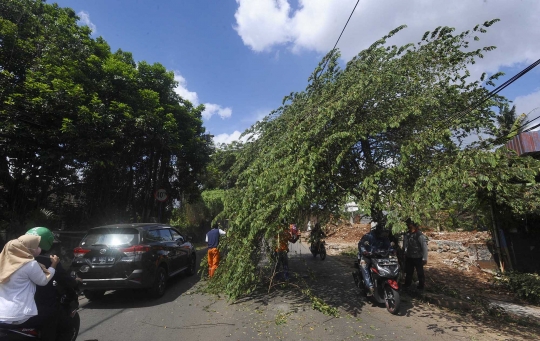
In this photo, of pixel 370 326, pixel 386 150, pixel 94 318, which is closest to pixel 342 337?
pixel 370 326

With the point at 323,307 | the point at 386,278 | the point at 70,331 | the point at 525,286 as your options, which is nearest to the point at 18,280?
the point at 70,331

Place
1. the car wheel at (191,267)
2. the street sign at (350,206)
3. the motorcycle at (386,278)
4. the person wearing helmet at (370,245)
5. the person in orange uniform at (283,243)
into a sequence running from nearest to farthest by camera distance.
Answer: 1. the motorcycle at (386,278)
2. the street sign at (350,206)
3. the person in orange uniform at (283,243)
4. the person wearing helmet at (370,245)
5. the car wheel at (191,267)

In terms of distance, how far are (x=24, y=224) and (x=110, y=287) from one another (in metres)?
6.96

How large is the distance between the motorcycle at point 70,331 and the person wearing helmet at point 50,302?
4 centimetres

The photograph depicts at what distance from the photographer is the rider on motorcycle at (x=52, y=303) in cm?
298

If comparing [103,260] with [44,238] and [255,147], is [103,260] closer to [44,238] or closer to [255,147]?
[44,238]

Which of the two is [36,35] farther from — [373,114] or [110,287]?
[373,114]

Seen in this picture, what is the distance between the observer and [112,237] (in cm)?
681

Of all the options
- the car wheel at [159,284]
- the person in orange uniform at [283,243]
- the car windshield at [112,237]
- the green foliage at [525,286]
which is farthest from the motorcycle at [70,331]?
the green foliage at [525,286]

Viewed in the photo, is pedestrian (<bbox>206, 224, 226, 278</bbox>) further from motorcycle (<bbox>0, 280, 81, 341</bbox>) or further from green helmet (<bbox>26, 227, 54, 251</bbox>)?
green helmet (<bbox>26, 227, 54, 251</bbox>)

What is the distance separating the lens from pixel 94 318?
19.2 feet

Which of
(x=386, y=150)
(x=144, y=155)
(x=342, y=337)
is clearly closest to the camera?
(x=342, y=337)

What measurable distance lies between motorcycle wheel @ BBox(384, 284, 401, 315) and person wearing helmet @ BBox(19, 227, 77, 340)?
494 centimetres

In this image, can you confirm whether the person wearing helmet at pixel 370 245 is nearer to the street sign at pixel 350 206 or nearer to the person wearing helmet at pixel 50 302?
the street sign at pixel 350 206
